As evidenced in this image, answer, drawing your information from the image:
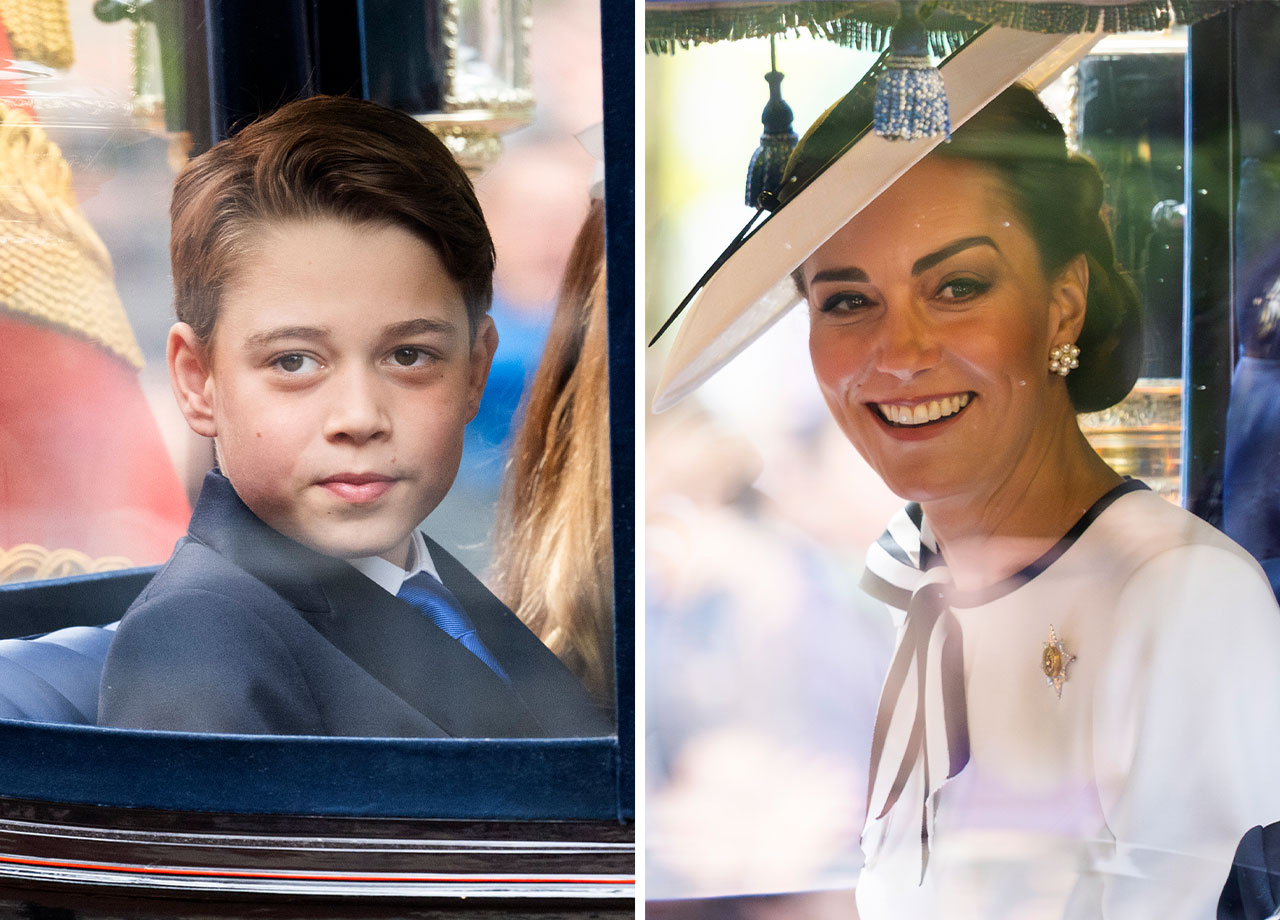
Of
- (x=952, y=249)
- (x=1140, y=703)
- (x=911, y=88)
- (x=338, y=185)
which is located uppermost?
(x=911, y=88)

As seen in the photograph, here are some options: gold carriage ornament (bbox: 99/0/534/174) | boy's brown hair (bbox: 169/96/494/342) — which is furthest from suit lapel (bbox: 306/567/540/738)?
gold carriage ornament (bbox: 99/0/534/174)

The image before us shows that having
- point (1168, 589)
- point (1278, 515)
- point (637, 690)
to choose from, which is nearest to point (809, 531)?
point (637, 690)

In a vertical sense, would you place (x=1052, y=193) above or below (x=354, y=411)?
above

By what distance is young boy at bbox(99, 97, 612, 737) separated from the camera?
1.77 meters

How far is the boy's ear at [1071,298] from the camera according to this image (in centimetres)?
173

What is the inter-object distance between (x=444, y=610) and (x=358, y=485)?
29cm

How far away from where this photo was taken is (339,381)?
178 centimetres

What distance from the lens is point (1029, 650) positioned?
179 cm

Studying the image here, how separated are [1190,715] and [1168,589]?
23cm

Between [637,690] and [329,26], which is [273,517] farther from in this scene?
[329,26]

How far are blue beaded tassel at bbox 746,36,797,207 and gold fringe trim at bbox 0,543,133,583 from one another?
1395 millimetres

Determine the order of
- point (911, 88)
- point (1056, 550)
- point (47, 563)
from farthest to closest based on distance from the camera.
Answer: point (47, 563), point (1056, 550), point (911, 88)

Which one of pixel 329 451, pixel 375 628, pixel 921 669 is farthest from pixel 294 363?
pixel 921 669

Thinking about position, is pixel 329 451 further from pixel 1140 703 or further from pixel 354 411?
pixel 1140 703
